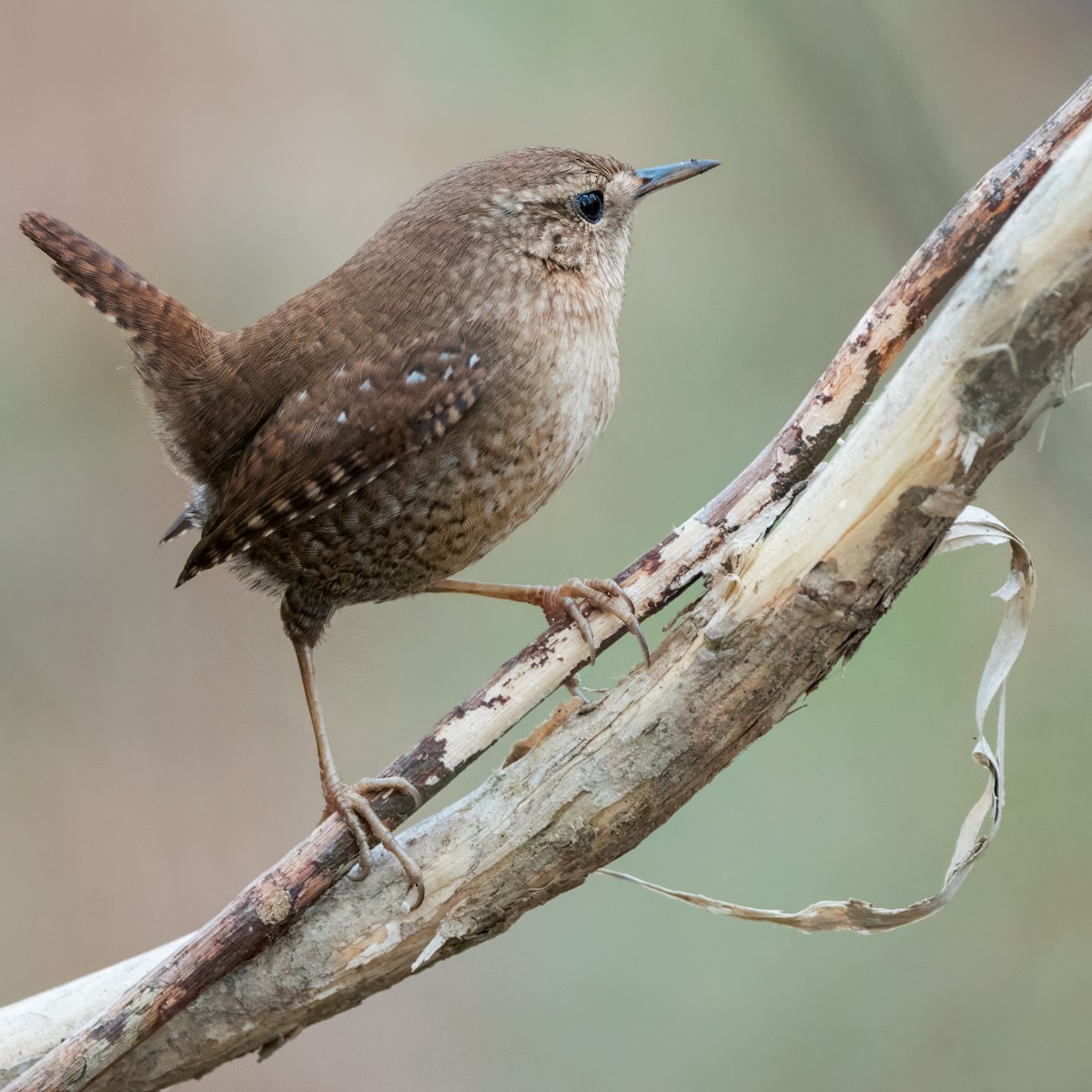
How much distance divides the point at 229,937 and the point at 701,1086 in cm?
176

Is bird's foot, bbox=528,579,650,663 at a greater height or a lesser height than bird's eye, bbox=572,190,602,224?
lesser

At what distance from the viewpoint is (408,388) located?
2.04m

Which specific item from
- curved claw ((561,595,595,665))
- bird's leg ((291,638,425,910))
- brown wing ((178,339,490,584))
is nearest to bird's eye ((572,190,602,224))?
brown wing ((178,339,490,584))

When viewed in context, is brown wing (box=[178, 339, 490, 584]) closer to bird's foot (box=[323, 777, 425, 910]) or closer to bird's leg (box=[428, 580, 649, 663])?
bird's leg (box=[428, 580, 649, 663])

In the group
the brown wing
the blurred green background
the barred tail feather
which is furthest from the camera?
the blurred green background

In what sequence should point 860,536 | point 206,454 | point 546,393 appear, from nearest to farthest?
point 860,536 → point 546,393 → point 206,454

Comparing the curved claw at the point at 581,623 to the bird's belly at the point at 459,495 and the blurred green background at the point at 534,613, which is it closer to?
the bird's belly at the point at 459,495

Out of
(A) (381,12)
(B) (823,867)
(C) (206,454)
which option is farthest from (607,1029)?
(A) (381,12)

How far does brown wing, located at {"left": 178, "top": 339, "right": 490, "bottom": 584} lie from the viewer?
203 centimetres

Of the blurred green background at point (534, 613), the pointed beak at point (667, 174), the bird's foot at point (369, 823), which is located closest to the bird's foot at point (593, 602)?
the bird's foot at point (369, 823)

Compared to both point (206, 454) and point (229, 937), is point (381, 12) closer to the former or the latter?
point (206, 454)

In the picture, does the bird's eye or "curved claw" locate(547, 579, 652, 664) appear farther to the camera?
the bird's eye

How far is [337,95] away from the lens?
146 inches

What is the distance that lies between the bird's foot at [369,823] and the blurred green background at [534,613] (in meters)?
1.30
